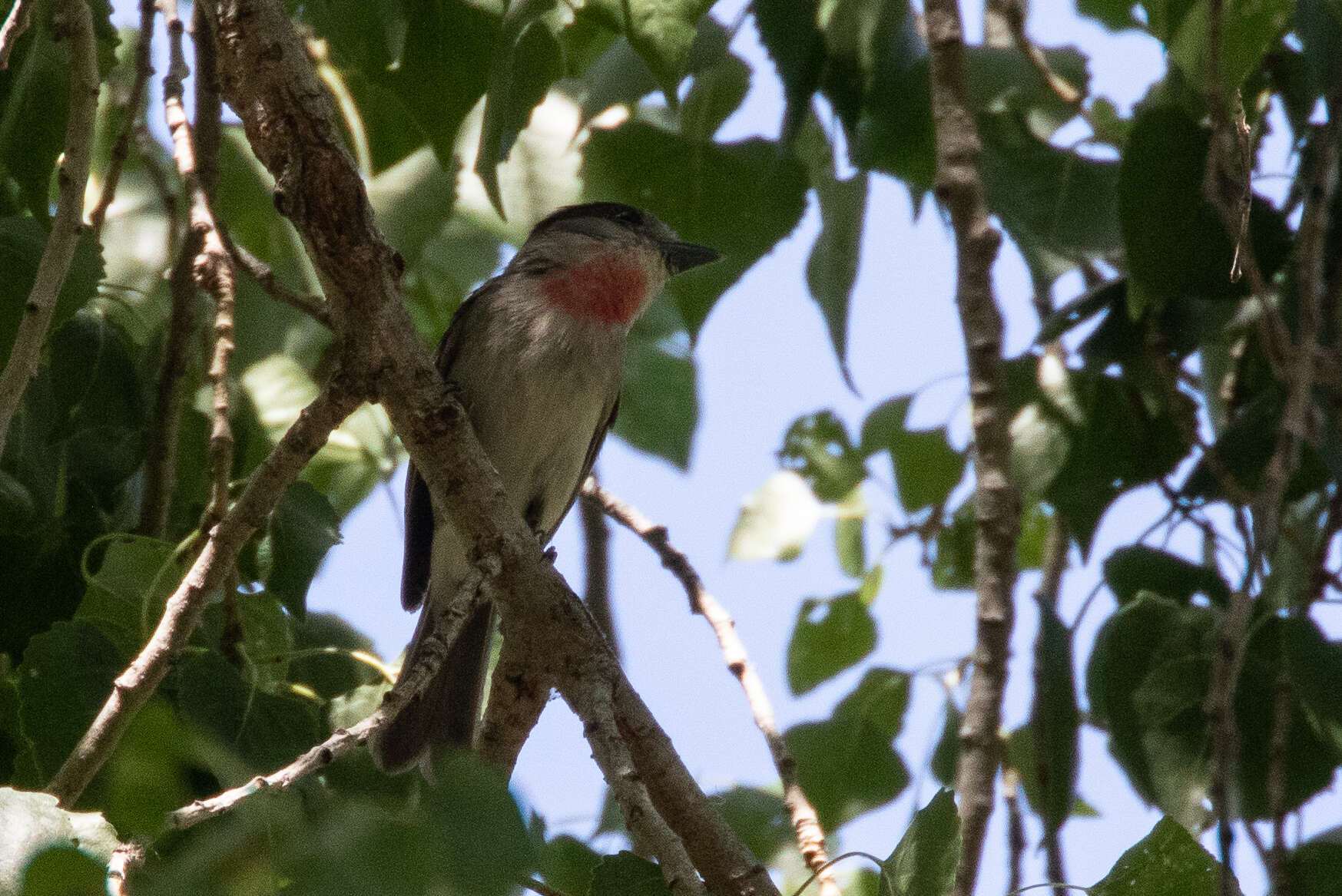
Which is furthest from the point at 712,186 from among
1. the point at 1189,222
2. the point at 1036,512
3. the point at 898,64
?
the point at 1036,512

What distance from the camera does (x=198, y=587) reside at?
2.20 m

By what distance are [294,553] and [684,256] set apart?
6.80ft

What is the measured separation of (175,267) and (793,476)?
2181mm

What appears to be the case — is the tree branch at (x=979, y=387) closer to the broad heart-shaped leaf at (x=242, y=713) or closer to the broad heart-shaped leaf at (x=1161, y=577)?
the broad heart-shaped leaf at (x=1161, y=577)

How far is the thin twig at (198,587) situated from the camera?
2.04 m

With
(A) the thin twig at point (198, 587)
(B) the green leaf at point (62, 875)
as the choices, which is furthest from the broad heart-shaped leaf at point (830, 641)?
(B) the green leaf at point (62, 875)

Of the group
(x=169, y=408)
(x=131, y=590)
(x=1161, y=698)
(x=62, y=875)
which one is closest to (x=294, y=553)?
(x=131, y=590)

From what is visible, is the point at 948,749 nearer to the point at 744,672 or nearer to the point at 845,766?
the point at 845,766

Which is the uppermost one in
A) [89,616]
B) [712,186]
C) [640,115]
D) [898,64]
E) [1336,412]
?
[640,115]

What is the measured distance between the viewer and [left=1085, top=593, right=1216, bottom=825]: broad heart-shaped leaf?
3.26m

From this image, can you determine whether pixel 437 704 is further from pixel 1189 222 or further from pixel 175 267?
pixel 1189 222

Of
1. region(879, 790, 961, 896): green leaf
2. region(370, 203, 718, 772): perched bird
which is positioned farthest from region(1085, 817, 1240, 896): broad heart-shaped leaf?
region(370, 203, 718, 772): perched bird

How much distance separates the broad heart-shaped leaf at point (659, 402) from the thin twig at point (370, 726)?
7.93 ft

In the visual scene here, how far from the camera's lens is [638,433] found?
484 centimetres
